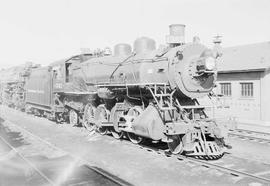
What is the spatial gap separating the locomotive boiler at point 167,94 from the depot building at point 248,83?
661 centimetres

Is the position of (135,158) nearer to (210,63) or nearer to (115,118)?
(115,118)

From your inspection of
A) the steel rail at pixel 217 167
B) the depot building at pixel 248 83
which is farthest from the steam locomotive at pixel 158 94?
the depot building at pixel 248 83

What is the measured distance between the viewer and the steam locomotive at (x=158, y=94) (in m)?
8.57

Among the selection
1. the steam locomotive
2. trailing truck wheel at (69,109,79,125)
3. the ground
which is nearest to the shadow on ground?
the ground

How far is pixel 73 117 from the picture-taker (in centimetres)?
1477

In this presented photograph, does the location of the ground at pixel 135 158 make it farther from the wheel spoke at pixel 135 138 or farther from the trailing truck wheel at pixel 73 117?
the trailing truck wheel at pixel 73 117

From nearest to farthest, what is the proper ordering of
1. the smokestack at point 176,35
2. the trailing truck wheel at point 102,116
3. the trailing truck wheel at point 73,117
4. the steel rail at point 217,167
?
the steel rail at point 217,167
the smokestack at point 176,35
the trailing truck wheel at point 102,116
the trailing truck wheel at point 73,117

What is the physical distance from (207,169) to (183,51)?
340cm

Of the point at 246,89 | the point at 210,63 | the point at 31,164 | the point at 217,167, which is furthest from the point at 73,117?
the point at 246,89

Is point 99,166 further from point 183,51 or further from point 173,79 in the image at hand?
point 183,51

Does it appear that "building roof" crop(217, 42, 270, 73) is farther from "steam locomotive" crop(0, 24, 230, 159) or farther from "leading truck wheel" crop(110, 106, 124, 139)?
"leading truck wheel" crop(110, 106, 124, 139)

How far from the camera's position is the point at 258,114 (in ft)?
55.8

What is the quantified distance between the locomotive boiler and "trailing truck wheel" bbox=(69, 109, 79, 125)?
3140 millimetres

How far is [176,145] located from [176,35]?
10.9 feet
